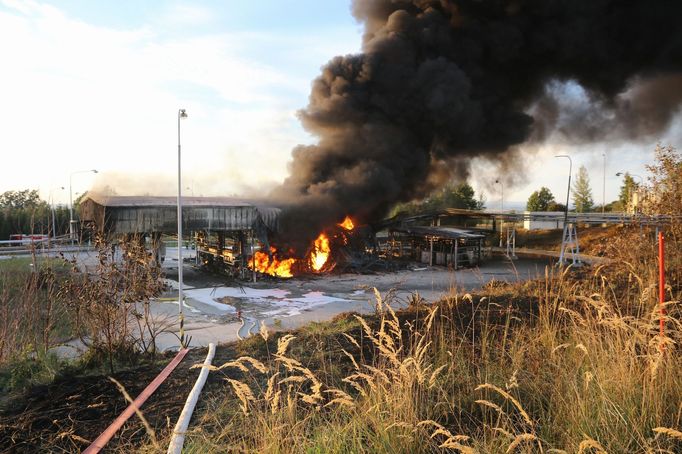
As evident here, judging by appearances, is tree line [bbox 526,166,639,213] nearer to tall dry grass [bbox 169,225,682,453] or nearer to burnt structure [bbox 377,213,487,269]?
burnt structure [bbox 377,213,487,269]

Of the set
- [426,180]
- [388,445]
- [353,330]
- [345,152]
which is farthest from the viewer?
[426,180]

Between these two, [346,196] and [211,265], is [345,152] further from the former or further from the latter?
[211,265]

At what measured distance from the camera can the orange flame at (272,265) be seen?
24.9 metres

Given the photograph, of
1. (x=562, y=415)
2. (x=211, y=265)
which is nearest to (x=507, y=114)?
(x=211, y=265)

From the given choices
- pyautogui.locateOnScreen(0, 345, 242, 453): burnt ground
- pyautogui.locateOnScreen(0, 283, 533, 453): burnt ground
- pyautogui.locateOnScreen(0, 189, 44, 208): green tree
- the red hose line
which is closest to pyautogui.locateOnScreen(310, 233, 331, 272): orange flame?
pyautogui.locateOnScreen(0, 283, 533, 453): burnt ground

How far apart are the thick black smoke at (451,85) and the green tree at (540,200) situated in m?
32.0

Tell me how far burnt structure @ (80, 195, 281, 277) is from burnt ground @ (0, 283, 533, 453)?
1539cm

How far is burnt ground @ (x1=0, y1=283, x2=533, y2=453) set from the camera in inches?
137

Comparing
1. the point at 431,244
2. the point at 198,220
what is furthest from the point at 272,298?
the point at 431,244

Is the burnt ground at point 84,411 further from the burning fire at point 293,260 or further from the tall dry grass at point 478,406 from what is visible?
the burning fire at point 293,260

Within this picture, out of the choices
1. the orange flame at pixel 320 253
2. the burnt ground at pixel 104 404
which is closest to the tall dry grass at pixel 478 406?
the burnt ground at pixel 104 404

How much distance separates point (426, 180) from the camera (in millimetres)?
34125

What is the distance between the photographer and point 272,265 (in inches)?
997

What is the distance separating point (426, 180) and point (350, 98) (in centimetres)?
843
